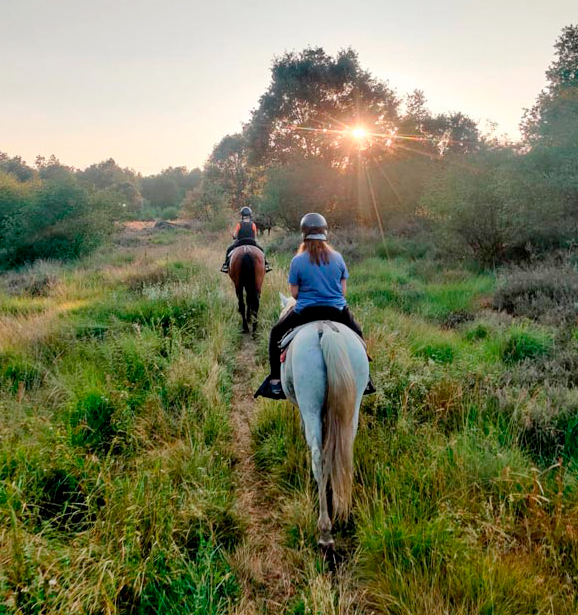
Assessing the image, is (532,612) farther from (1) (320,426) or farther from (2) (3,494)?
(2) (3,494)

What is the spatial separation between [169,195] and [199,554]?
69284mm

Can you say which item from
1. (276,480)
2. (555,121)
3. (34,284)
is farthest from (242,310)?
(555,121)

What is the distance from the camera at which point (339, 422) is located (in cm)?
274

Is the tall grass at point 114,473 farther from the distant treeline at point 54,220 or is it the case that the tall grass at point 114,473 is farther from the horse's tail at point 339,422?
the distant treeline at point 54,220

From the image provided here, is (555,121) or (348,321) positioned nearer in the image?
(348,321)

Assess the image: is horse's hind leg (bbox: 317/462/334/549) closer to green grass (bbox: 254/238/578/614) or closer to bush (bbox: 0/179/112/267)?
green grass (bbox: 254/238/578/614)

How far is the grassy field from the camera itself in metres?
2.09

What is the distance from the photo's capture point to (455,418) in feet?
12.4

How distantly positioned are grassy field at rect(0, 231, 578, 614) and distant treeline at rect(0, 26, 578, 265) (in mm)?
5712

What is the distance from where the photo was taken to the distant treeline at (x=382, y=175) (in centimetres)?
962

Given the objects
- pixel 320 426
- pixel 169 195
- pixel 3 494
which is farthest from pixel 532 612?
pixel 169 195

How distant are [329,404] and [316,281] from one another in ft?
4.07

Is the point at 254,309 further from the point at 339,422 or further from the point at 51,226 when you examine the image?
the point at 51,226

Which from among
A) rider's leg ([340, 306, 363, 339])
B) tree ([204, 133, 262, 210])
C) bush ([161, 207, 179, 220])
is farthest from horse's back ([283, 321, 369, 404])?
bush ([161, 207, 179, 220])
